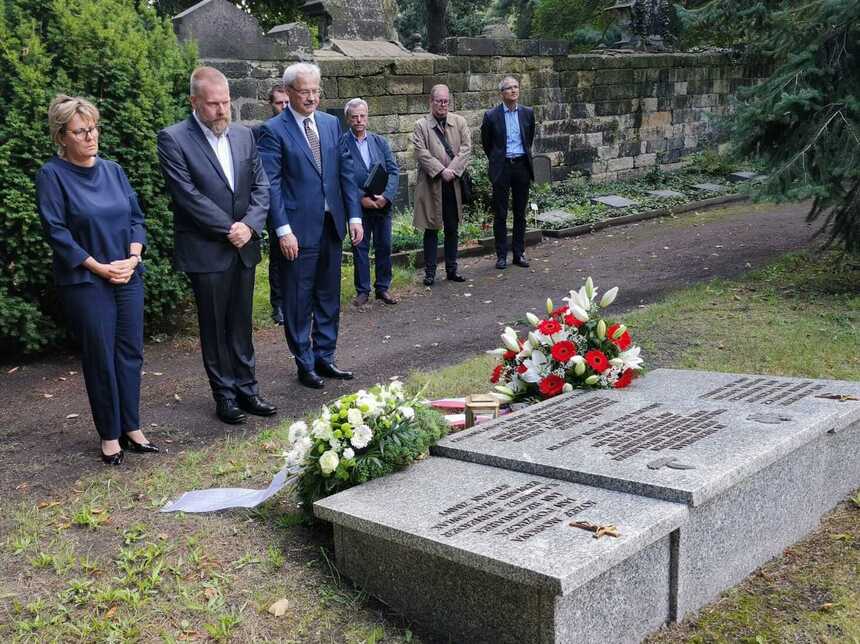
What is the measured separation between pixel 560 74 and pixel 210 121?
39.8 feet

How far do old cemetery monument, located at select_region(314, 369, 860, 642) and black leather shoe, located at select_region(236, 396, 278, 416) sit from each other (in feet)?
6.25

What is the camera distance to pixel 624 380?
4.91 meters

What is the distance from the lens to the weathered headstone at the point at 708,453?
11.3 ft

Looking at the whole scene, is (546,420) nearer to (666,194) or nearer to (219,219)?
(219,219)

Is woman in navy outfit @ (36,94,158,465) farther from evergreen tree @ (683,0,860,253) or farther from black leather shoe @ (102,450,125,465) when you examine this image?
evergreen tree @ (683,0,860,253)

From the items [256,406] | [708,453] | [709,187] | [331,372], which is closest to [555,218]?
[709,187]

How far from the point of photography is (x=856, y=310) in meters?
7.70

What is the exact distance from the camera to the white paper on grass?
414cm

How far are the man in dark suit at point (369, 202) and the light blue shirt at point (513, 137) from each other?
72.9 inches

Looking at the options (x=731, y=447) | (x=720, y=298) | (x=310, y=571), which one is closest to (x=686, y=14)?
(x=720, y=298)

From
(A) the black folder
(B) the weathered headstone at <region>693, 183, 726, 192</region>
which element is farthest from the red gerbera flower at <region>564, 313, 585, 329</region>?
(B) the weathered headstone at <region>693, 183, 726, 192</region>

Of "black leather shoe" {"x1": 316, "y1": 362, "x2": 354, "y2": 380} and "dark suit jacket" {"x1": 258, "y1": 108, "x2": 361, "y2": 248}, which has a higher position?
"dark suit jacket" {"x1": 258, "y1": 108, "x2": 361, "y2": 248}

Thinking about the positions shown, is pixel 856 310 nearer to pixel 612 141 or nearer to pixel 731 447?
pixel 731 447

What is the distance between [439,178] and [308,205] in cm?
409
